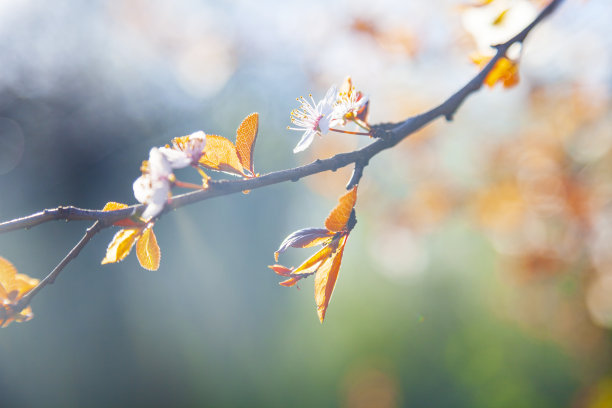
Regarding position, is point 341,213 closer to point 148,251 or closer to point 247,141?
point 247,141

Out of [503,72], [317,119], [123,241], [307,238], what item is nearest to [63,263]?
[123,241]

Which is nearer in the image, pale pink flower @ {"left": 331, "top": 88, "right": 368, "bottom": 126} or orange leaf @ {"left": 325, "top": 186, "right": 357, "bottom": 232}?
orange leaf @ {"left": 325, "top": 186, "right": 357, "bottom": 232}

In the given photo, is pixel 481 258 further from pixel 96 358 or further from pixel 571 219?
pixel 96 358

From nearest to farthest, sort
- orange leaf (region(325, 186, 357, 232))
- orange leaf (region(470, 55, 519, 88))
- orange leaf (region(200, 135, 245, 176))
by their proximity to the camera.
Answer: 1. orange leaf (region(325, 186, 357, 232))
2. orange leaf (region(200, 135, 245, 176))
3. orange leaf (region(470, 55, 519, 88))

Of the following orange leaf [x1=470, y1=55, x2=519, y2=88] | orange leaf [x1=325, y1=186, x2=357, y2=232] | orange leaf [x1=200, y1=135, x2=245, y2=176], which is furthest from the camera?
orange leaf [x1=470, y1=55, x2=519, y2=88]

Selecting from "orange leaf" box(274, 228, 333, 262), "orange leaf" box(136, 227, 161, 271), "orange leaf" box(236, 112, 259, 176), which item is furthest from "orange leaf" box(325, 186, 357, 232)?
"orange leaf" box(136, 227, 161, 271)

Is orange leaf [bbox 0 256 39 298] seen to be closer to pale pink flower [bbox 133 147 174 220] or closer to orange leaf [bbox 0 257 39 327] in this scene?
orange leaf [bbox 0 257 39 327]
